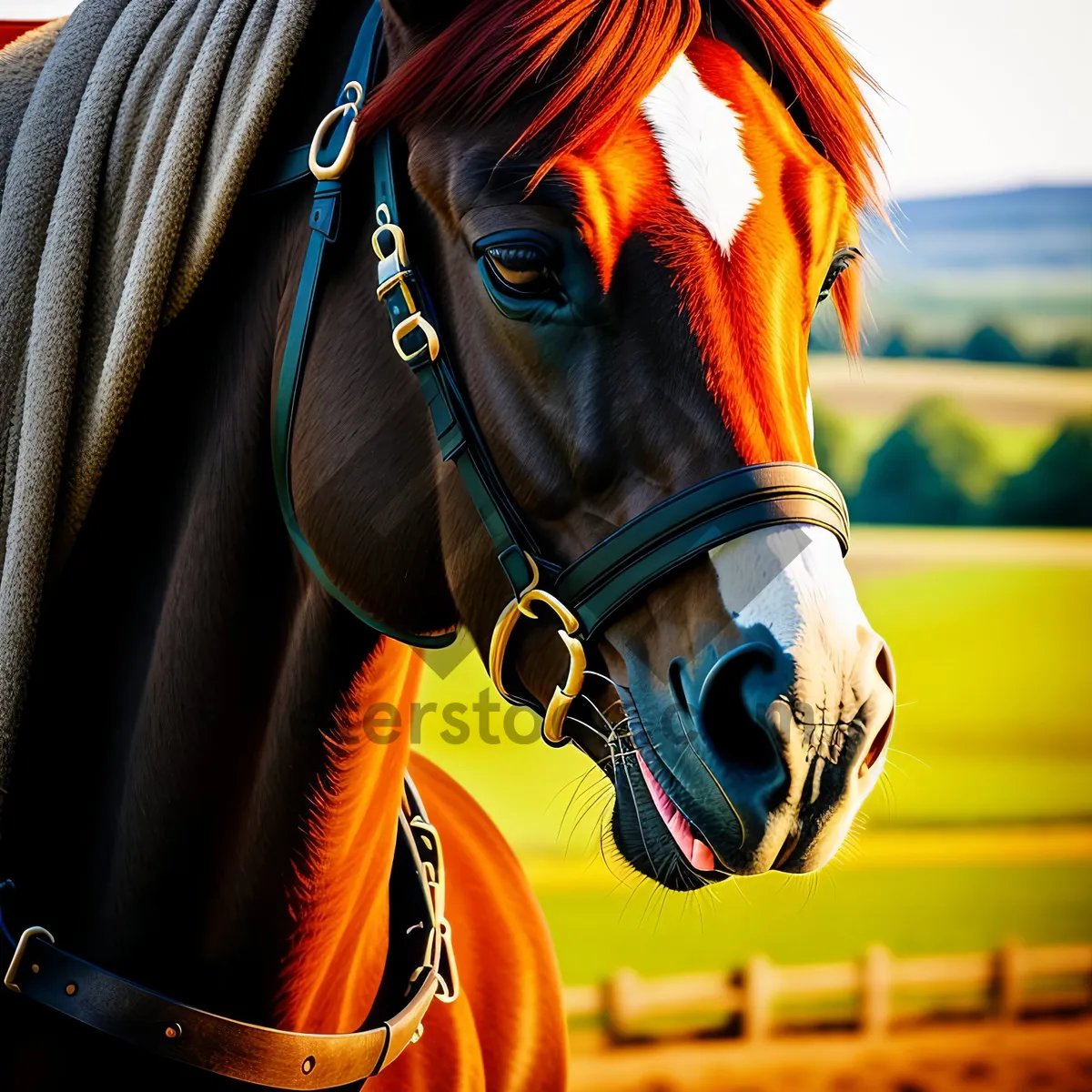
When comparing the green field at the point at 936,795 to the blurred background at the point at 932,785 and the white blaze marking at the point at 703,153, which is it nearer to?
the blurred background at the point at 932,785

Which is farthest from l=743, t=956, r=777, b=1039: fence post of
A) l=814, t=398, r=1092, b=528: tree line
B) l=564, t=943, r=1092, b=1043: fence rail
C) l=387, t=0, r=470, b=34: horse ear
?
l=814, t=398, r=1092, b=528: tree line

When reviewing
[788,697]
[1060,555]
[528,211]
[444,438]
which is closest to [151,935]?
[444,438]

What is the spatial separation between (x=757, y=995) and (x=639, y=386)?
5094mm

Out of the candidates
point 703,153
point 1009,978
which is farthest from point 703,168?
point 1009,978

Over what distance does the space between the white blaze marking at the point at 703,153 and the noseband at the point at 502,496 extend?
0.26 meters

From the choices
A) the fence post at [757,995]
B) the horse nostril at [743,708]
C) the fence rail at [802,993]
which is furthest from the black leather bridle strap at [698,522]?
the fence post at [757,995]

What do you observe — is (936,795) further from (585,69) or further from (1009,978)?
(585,69)

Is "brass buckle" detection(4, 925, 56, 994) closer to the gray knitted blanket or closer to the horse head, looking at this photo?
the gray knitted blanket

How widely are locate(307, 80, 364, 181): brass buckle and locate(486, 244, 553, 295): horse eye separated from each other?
0.80ft

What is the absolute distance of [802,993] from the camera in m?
5.26

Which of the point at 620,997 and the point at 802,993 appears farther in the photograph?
the point at 802,993

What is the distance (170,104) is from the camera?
1229 millimetres

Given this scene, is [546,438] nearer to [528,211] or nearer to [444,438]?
[444,438]

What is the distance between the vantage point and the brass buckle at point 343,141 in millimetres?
1114
